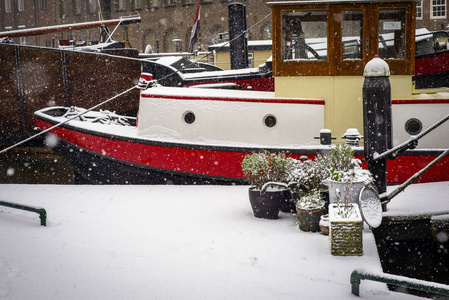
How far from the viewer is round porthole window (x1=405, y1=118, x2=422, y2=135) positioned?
5.60 m

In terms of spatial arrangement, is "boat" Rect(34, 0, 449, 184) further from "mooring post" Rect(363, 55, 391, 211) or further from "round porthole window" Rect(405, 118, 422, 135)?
"mooring post" Rect(363, 55, 391, 211)

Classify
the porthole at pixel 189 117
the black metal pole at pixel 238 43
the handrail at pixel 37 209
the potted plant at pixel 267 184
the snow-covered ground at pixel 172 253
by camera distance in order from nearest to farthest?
the snow-covered ground at pixel 172 253
the handrail at pixel 37 209
the potted plant at pixel 267 184
the porthole at pixel 189 117
the black metal pole at pixel 238 43

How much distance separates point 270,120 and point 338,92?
2.83ft

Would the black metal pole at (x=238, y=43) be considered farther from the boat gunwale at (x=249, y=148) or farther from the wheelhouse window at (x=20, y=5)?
the wheelhouse window at (x=20, y=5)

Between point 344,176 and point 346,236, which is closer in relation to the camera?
point 346,236

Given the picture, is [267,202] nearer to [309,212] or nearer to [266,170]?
[266,170]

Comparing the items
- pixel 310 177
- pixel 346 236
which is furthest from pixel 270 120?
pixel 346 236

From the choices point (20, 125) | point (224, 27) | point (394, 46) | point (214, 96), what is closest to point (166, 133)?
point (214, 96)

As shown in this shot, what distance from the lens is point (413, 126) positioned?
563 centimetres

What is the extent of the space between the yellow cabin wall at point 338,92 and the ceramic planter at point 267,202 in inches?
67.6

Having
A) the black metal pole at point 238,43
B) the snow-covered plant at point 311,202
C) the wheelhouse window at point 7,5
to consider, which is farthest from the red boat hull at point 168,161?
the wheelhouse window at point 7,5

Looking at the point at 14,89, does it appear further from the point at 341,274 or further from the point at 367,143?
the point at 341,274

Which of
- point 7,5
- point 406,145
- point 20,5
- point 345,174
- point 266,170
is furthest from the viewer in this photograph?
point 7,5

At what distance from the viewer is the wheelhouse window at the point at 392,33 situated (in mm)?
5484
